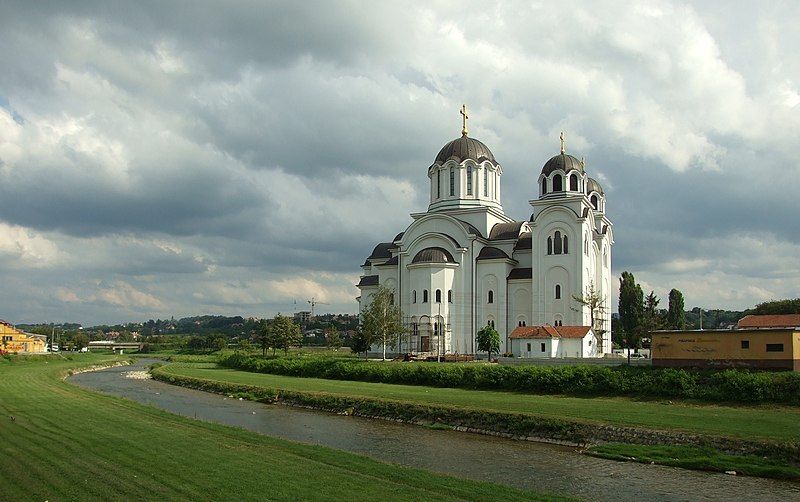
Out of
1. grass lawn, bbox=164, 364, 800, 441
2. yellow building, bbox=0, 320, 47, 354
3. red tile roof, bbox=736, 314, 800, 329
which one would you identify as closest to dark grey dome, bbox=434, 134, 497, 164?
red tile roof, bbox=736, 314, 800, 329

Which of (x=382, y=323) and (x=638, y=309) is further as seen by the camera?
(x=638, y=309)

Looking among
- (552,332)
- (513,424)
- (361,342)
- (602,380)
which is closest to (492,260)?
(552,332)

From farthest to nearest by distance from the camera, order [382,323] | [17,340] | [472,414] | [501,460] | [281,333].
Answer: [17,340] < [281,333] < [382,323] < [472,414] < [501,460]

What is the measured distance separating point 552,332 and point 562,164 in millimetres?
17533

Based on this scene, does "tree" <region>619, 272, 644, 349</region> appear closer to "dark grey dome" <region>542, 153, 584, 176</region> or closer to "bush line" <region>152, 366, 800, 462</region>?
"dark grey dome" <region>542, 153, 584, 176</region>

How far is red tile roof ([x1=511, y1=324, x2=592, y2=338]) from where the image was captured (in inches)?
1972

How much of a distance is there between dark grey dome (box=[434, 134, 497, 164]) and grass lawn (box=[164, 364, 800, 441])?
32.7 meters

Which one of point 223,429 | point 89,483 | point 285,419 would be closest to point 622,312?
point 285,419

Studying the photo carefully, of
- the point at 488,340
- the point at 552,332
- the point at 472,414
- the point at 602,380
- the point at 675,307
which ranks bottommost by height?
the point at 472,414

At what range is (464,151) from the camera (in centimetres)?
6725

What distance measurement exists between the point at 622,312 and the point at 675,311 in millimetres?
6021

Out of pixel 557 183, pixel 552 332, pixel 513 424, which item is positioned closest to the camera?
pixel 513 424

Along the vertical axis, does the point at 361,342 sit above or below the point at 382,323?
below

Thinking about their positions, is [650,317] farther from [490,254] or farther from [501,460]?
[501,460]
